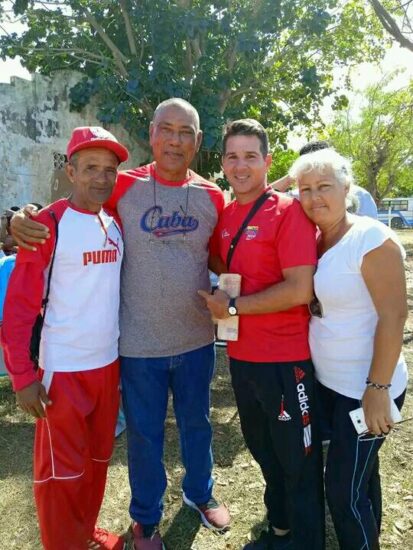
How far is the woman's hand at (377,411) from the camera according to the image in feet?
6.22

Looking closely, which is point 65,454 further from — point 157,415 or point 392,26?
point 392,26

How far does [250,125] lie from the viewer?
233 centimetres

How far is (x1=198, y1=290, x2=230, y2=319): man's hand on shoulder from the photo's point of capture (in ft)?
7.33

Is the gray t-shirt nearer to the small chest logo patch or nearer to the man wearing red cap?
the man wearing red cap

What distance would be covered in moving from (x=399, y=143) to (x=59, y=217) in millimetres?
29440

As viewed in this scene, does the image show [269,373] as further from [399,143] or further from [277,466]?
[399,143]

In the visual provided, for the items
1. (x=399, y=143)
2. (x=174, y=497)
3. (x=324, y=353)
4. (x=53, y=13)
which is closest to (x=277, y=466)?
(x=324, y=353)

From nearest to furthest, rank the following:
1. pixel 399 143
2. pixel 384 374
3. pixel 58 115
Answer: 1. pixel 384 374
2. pixel 58 115
3. pixel 399 143

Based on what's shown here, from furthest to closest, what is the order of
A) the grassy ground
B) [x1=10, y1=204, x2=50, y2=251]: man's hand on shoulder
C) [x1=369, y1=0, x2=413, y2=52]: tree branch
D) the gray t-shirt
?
[x1=369, y1=0, x2=413, y2=52]: tree branch < the grassy ground < the gray t-shirt < [x1=10, y1=204, x2=50, y2=251]: man's hand on shoulder

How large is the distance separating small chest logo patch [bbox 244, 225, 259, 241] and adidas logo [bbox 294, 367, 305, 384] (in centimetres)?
67

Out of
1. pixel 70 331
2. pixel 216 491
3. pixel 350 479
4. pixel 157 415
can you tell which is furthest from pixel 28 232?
pixel 216 491

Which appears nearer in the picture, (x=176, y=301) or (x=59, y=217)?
(x=59, y=217)

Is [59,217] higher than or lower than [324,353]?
higher

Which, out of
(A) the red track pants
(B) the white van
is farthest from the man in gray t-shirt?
(B) the white van
